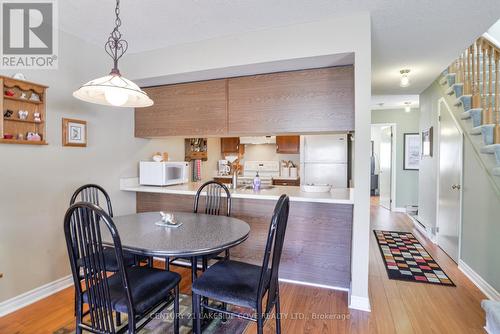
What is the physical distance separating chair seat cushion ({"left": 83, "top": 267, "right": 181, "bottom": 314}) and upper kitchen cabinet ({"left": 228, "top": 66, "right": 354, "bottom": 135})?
65.3 inches

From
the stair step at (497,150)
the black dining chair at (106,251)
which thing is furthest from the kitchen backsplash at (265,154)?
the black dining chair at (106,251)

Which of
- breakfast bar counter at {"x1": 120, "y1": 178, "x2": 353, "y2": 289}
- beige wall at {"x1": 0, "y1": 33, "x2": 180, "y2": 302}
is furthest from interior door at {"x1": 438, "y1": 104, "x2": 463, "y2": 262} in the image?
beige wall at {"x1": 0, "y1": 33, "x2": 180, "y2": 302}

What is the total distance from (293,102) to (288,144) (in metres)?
2.57

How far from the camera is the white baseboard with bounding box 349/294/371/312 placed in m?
2.16

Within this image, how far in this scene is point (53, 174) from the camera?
2400mm

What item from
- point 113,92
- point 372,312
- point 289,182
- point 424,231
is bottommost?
point 372,312

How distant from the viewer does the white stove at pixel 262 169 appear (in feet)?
18.2

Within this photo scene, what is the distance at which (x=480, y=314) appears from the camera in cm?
210

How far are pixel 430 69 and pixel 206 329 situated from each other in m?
4.02

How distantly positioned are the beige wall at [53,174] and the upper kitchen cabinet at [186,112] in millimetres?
351

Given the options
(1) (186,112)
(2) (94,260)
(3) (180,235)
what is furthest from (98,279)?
(1) (186,112)

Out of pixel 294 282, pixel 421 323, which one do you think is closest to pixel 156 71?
pixel 294 282

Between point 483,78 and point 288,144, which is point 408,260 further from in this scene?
point 288,144

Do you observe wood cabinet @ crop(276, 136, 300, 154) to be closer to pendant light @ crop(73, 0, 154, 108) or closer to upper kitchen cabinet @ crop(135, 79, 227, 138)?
upper kitchen cabinet @ crop(135, 79, 227, 138)
